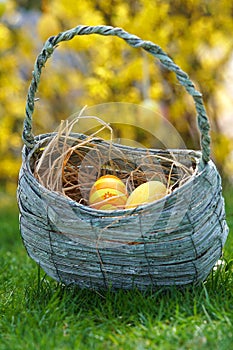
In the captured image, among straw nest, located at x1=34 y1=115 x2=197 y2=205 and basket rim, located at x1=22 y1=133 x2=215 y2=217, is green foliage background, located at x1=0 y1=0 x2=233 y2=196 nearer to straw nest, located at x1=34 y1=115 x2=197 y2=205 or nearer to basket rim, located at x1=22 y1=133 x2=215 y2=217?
straw nest, located at x1=34 y1=115 x2=197 y2=205

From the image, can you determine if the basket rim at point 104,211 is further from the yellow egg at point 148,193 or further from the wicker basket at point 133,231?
the yellow egg at point 148,193

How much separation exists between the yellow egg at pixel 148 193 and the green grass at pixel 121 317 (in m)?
0.30

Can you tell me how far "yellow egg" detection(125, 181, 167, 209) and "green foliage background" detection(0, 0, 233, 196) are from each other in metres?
2.05

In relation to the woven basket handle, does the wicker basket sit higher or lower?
lower

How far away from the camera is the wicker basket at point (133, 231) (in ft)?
5.47

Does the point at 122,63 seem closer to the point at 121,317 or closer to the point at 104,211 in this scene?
the point at 104,211

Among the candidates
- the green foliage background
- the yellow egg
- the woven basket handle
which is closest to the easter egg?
the yellow egg

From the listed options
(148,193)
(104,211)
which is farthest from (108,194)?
(104,211)

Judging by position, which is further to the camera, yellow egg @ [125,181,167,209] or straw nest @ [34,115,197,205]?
straw nest @ [34,115,197,205]

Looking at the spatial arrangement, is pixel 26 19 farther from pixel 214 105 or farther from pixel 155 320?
pixel 155 320

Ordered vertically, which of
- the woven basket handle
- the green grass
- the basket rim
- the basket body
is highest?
the woven basket handle

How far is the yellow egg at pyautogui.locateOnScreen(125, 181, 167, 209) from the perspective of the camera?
6.18 feet

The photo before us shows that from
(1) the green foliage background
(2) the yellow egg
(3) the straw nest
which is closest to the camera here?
(2) the yellow egg

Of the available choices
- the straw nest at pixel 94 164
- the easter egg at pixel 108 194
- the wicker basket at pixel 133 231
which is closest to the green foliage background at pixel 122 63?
the straw nest at pixel 94 164
